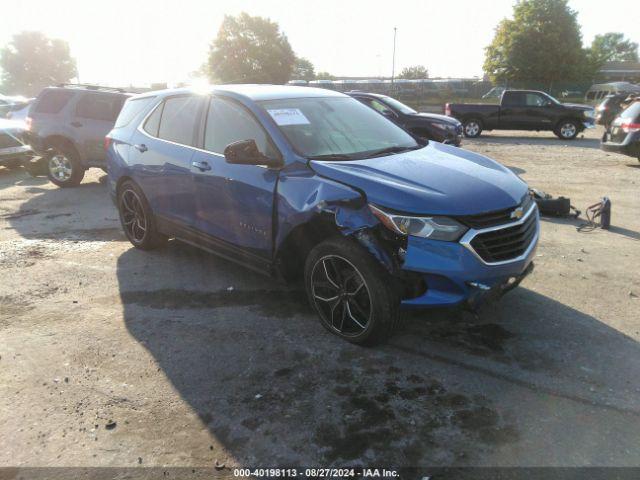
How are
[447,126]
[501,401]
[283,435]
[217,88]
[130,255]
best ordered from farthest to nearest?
1. [447,126]
2. [130,255]
3. [217,88]
4. [501,401]
5. [283,435]

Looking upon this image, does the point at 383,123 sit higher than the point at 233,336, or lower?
higher

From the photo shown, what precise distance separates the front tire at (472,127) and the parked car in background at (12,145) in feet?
48.8

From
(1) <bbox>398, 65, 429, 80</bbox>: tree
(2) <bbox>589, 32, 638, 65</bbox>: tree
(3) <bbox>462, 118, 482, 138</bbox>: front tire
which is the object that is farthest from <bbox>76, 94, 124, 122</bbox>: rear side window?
(2) <bbox>589, 32, 638, 65</bbox>: tree

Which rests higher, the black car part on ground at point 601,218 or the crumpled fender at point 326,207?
the crumpled fender at point 326,207

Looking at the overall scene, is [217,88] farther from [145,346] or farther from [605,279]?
[605,279]

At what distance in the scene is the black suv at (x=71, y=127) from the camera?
9586mm

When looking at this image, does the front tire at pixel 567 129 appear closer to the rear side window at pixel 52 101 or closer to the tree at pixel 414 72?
the rear side window at pixel 52 101

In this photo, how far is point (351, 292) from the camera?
137 inches

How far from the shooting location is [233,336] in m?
3.78

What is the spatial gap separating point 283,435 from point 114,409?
1.09 meters

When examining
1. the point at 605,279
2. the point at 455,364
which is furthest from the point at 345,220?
the point at 605,279

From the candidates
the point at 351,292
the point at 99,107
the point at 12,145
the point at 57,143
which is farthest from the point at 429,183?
the point at 12,145

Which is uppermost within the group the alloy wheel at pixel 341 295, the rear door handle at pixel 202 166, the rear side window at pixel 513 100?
the rear side window at pixel 513 100

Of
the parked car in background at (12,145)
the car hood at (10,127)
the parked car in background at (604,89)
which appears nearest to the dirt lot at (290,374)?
the parked car in background at (12,145)
